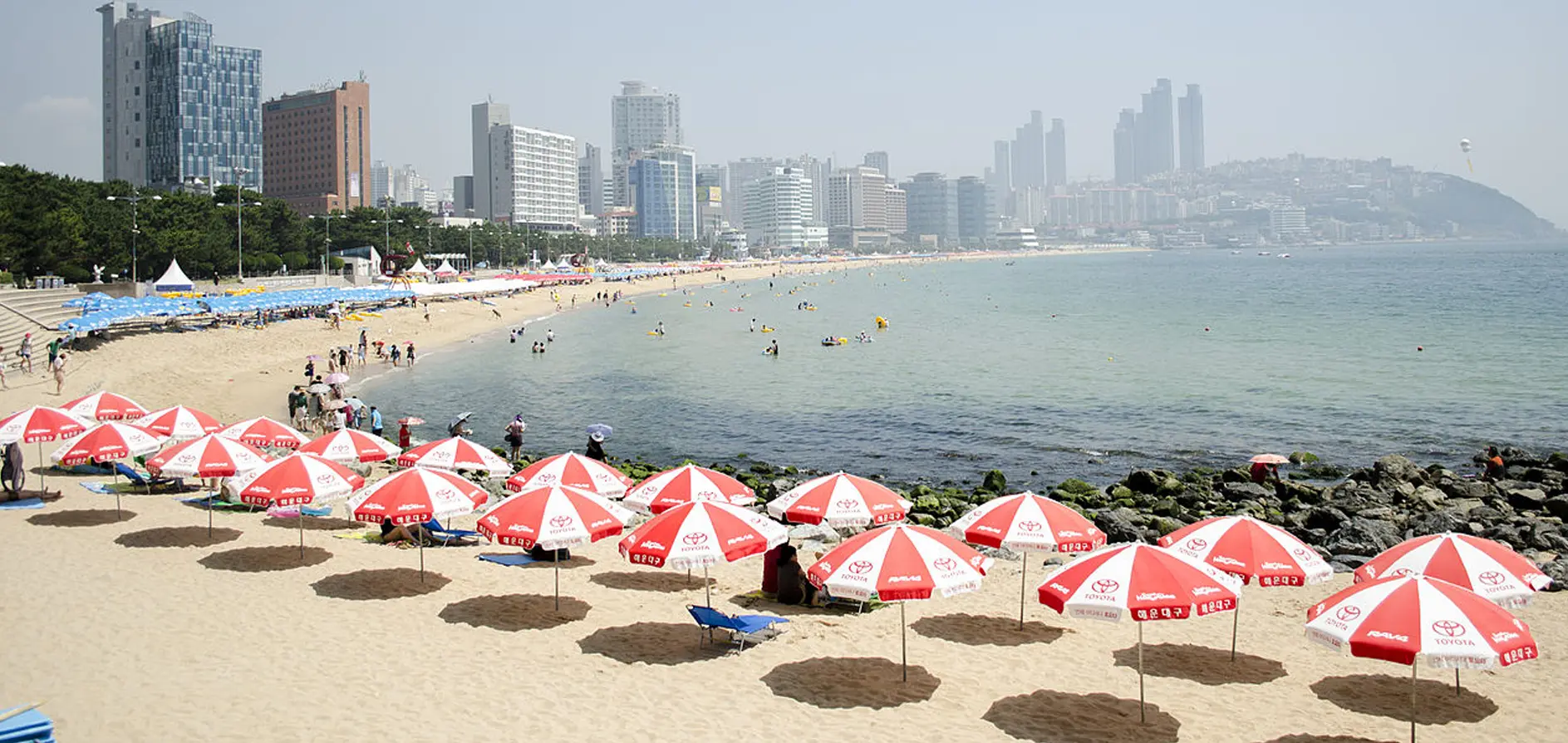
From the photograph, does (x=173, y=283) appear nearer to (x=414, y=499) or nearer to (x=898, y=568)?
(x=414, y=499)

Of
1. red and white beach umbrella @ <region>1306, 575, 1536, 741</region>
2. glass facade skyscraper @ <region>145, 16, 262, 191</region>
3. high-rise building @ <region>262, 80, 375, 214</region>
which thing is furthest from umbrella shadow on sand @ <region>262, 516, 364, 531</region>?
glass facade skyscraper @ <region>145, 16, 262, 191</region>

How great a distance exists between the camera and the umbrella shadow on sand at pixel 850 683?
36.4ft

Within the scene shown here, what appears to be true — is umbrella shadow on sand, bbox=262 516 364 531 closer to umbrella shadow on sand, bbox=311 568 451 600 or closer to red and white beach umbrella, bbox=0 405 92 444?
umbrella shadow on sand, bbox=311 568 451 600

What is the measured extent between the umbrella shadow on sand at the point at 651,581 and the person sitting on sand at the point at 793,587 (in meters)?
1.43

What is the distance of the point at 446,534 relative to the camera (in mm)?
17703

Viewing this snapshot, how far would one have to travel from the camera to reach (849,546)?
442 inches

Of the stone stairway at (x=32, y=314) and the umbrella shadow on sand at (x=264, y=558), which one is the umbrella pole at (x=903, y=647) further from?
the stone stairway at (x=32, y=314)

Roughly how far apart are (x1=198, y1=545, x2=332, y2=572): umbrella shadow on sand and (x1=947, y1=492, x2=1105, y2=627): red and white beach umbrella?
901cm

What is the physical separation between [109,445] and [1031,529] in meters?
14.0

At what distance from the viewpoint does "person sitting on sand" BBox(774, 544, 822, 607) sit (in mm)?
14578

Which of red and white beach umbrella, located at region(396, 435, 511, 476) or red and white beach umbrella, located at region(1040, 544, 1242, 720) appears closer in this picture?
red and white beach umbrella, located at region(1040, 544, 1242, 720)

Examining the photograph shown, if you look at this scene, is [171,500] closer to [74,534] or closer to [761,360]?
[74,534]

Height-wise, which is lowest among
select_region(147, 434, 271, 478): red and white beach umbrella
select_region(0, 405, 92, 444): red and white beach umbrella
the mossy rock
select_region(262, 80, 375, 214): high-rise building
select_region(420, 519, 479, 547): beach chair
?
the mossy rock

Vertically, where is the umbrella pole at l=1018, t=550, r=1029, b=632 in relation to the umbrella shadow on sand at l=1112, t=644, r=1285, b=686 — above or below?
above
